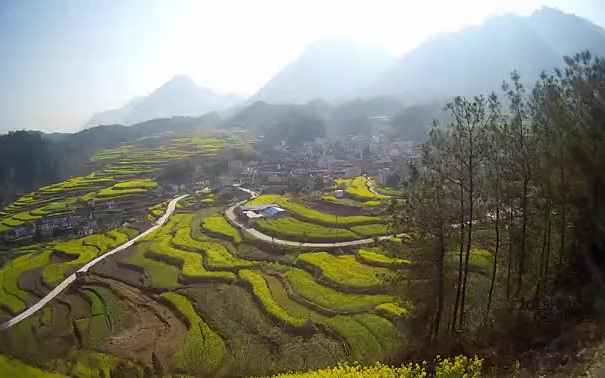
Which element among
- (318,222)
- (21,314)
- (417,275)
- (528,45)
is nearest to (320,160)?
(318,222)

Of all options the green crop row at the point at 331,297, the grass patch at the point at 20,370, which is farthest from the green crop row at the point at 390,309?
the grass patch at the point at 20,370

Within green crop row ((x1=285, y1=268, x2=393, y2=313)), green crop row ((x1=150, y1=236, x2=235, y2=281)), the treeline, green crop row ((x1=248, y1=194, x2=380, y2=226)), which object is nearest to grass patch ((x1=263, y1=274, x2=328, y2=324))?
green crop row ((x1=285, y1=268, x2=393, y2=313))

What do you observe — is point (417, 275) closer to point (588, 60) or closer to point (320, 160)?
point (588, 60)

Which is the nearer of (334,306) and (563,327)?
(563,327)

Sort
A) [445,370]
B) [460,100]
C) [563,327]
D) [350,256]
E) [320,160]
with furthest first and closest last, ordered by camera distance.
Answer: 1. [320,160]
2. [350,256]
3. [460,100]
4. [563,327]
5. [445,370]

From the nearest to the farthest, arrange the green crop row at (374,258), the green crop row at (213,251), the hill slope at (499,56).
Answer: the green crop row at (374,258) < the green crop row at (213,251) < the hill slope at (499,56)

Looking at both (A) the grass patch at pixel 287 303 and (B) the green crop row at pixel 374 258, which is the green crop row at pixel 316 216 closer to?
(B) the green crop row at pixel 374 258
